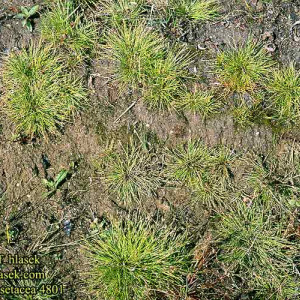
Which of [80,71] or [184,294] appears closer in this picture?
[184,294]

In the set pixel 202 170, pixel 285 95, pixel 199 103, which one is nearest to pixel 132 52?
pixel 199 103

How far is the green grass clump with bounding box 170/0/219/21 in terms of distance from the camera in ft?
11.4

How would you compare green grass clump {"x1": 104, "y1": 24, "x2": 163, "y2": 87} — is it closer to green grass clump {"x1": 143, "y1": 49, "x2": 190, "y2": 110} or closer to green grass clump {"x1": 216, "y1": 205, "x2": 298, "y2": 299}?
green grass clump {"x1": 143, "y1": 49, "x2": 190, "y2": 110}

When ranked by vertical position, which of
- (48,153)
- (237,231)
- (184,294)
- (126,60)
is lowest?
(184,294)

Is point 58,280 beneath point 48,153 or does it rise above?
beneath

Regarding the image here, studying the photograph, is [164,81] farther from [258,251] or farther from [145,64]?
[258,251]

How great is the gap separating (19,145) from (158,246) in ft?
4.03

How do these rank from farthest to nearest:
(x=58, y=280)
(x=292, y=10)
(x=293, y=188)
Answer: (x=292, y=10)
(x=293, y=188)
(x=58, y=280)

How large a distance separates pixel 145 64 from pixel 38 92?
2.63ft

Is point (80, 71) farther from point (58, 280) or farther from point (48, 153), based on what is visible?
point (58, 280)

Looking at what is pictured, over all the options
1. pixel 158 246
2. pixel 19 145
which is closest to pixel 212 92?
pixel 158 246

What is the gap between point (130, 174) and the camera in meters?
3.31

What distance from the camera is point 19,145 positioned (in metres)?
3.29

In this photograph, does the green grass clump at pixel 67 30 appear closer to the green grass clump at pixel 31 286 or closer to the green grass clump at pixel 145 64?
the green grass clump at pixel 145 64
